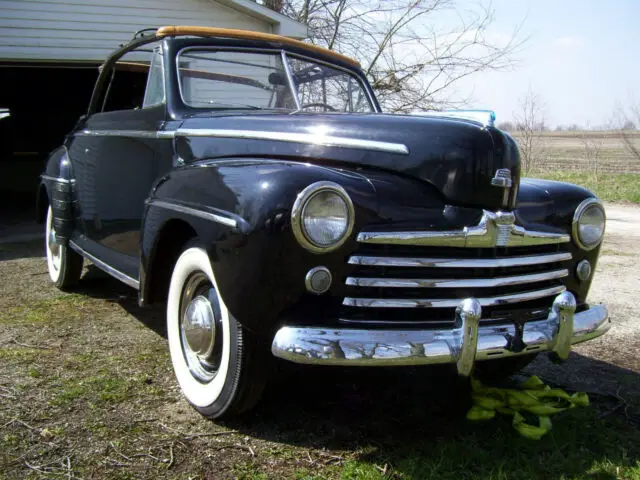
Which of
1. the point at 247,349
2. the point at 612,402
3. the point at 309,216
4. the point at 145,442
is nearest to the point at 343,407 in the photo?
the point at 247,349

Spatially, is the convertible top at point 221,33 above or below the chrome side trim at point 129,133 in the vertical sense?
above

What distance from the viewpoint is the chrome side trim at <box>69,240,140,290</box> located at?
3.43 metres

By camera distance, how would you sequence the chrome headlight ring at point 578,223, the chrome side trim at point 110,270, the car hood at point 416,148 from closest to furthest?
the car hood at point 416,148 < the chrome headlight ring at point 578,223 < the chrome side trim at point 110,270

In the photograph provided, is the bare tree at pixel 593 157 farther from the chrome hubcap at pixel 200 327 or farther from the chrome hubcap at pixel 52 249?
the chrome hubcap at pixel 200 327

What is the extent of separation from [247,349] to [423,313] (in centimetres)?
67

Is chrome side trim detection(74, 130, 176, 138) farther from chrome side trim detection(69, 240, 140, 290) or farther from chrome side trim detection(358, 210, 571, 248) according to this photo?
chrome side trim detection(358, 210, 571, 248)

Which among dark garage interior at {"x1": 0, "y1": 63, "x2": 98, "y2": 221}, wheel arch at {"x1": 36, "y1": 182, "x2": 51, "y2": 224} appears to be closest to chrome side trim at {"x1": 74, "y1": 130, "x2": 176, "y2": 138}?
wheel arch at {"x1": 36, "y1": 182, "x2": 51, "y2": 224}

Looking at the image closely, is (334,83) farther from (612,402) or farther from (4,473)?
(4,473)

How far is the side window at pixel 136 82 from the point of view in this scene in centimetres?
358

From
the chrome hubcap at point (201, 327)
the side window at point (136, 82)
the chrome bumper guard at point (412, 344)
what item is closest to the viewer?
the chrome bumper guard at point (412, 344)

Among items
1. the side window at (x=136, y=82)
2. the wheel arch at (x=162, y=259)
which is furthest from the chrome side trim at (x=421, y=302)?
the side window at (x=136, y=82)

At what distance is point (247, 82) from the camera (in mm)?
3682

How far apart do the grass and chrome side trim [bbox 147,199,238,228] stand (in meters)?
12.1

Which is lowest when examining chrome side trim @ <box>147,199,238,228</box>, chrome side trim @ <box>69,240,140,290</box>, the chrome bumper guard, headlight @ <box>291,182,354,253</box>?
chrome side trim @ <box>69,240,140,290</box>
